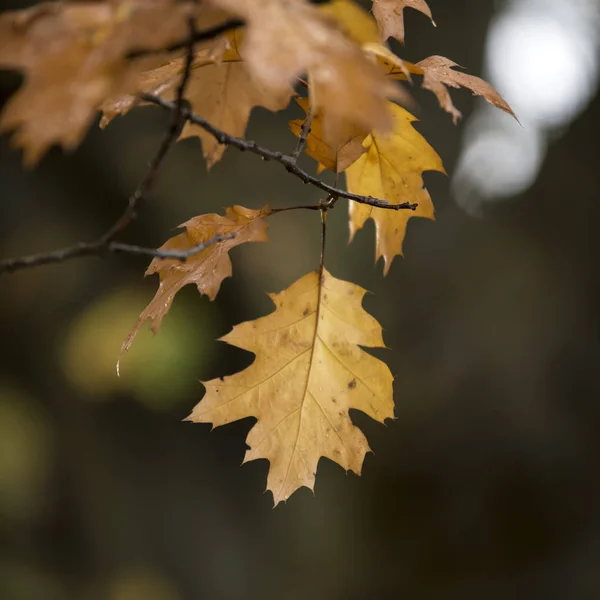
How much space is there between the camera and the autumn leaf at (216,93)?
0.69 m

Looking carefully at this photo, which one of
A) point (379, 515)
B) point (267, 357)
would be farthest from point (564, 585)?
point (267, 357)

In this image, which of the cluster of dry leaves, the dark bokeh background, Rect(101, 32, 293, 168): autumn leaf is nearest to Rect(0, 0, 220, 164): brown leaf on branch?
the cluster of dry leaves

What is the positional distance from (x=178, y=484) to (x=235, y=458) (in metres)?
0.23

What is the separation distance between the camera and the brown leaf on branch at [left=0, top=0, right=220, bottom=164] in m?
0.38

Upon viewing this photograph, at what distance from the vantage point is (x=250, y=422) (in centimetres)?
237

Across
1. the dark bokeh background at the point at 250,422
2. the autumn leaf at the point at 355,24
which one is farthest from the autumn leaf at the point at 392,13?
the dark bokeh background at the point at 250,422

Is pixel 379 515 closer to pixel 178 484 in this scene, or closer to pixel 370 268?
pixel 178 484

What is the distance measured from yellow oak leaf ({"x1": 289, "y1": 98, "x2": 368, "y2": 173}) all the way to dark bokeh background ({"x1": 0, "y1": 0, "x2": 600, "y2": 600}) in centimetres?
150

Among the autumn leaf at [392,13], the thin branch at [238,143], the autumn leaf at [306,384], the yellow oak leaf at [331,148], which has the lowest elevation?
the autumn leaf at [306,384]

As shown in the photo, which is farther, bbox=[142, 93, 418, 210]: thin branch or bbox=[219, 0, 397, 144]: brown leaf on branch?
bbox=[142, 93, 418, 210]: thin branch

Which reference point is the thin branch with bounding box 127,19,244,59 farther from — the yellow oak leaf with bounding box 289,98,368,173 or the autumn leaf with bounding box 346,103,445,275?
the autumn leaf with bounding box 346,103,445,275

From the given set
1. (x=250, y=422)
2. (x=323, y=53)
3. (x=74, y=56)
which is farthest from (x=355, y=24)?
(x=250, y=422)

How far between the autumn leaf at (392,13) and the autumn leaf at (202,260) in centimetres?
29

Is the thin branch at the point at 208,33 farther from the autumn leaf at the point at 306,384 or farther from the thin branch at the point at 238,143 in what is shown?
the autumn leaf at the point at 306,384
